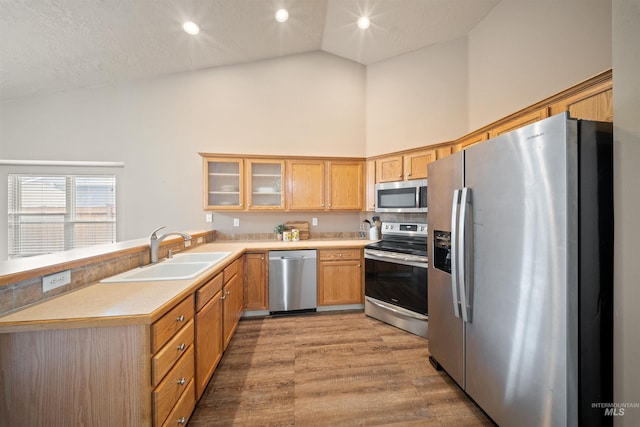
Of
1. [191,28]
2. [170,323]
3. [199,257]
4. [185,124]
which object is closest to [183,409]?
[170,323]

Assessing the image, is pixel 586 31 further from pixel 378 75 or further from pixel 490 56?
pixel 378 75

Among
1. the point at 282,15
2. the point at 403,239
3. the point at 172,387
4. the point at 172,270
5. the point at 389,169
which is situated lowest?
the point at 172,387

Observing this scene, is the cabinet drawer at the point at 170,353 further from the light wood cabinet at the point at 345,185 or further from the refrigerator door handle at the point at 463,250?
the light wood cabinet at the point at 345,185

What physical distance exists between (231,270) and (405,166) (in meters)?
2.49

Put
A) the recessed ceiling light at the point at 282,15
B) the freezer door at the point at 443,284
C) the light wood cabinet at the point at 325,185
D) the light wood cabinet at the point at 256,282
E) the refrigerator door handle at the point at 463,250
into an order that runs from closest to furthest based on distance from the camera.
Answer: the refrigerator door handle at the point at 463,250 → the freezer door at the point at 443,284 → the recessed ceiling light at the point at 282,15 → the light wood cabinet at the point at 256,282 → the light wood cabinet at the point at 325,185

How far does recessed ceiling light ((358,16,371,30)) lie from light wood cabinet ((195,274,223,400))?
11.5ft

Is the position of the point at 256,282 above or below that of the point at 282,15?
below

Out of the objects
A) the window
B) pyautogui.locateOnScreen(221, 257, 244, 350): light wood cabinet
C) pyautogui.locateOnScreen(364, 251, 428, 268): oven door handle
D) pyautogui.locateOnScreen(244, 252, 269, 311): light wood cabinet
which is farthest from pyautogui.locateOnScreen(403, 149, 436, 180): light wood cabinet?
the window

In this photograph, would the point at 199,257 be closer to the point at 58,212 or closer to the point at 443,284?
the point at 443,284

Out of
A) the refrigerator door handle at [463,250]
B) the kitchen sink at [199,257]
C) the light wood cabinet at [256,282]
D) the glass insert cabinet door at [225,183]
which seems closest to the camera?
the refrigerator door handle at [463,250]

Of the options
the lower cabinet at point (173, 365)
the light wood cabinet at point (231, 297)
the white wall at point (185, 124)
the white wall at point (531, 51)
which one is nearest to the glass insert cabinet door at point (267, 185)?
the white wall at point (185, 124)

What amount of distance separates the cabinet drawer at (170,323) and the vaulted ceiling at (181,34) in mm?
2922

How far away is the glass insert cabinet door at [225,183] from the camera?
10.5ft

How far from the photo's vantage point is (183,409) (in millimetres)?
1292
